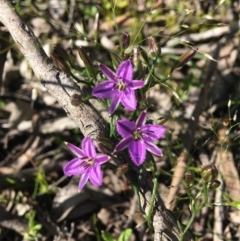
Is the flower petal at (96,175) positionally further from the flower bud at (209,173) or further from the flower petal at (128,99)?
the flower bud at (209,173)

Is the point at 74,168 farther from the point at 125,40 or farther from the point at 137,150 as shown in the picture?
the point at 125,40

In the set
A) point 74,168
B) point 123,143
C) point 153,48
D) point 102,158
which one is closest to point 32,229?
point 74,168

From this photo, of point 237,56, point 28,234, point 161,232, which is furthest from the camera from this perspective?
point 237,56

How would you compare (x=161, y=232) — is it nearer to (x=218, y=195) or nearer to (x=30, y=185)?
(x=218, y=195)

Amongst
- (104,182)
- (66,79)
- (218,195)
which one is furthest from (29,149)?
(218,195)

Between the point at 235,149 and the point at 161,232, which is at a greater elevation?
the point at 161,232

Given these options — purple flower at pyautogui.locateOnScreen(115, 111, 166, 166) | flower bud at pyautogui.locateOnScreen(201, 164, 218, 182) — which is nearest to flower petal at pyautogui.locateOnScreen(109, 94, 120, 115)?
purple flower at pyautogui.locateOnScreen(115, 111, 166, 166)

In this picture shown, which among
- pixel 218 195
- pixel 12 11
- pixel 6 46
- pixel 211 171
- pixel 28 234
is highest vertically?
pixel 12 11

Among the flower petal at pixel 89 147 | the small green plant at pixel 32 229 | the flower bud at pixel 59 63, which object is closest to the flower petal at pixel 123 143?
the flower petal at pixel 89 147
